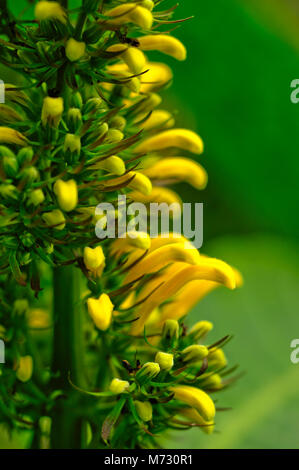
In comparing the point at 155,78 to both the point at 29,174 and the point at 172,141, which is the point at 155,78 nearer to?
the point at 172,141

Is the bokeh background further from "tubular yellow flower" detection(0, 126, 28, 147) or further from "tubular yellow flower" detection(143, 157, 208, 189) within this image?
"tubular yellow flower" detection(0, 126, 28, 147)

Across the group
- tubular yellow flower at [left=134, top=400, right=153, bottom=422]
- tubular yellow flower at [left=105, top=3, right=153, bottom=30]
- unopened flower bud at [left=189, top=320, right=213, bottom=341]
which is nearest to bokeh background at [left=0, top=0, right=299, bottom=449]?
unopened flower bud at [left=189, top=320, right=213, bottom=341]

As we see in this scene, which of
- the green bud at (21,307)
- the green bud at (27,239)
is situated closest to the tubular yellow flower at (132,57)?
the green bud at (27,239)

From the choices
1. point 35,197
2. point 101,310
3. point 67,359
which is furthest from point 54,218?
point 67,359

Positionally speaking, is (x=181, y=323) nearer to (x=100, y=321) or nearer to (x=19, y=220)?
(x=100, y=321)

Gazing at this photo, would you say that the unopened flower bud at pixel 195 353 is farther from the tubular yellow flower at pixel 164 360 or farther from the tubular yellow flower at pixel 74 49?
the tubular yellow flower at pixel 74 49

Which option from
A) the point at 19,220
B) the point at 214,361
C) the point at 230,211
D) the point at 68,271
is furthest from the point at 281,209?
the point at 19,220

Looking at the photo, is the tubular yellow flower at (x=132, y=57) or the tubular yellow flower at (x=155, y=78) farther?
the tubular yellow flower at (x=155, y=78)
